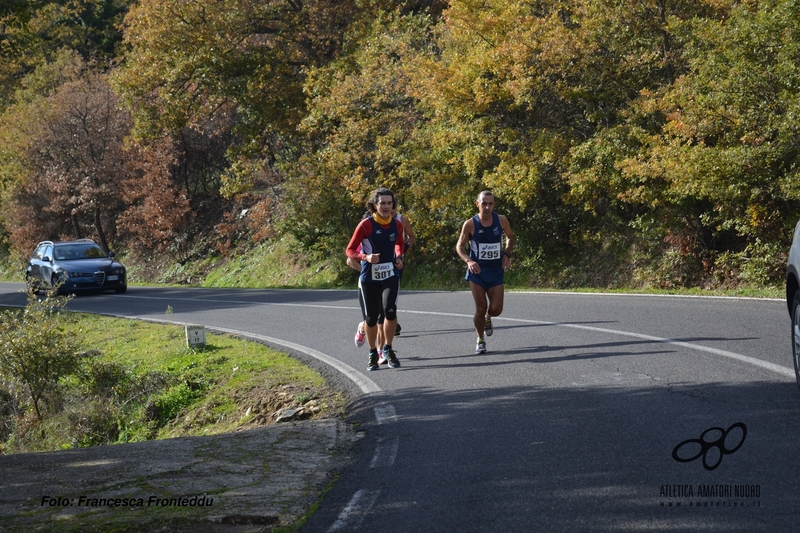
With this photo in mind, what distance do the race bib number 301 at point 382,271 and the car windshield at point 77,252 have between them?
67.7 ft

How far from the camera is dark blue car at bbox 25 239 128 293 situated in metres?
27.5

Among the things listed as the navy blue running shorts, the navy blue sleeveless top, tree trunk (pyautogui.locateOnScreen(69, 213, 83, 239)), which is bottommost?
the navy blue running shorts

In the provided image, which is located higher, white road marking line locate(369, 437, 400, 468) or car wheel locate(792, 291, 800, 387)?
car wheel locate(792, 291, 800, 387)

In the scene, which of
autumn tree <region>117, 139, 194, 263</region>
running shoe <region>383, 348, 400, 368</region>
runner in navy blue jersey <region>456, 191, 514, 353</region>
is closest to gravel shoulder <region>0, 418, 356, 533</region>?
running shoe <region>383, 348, 400, 368</region>

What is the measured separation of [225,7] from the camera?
99.5 feet

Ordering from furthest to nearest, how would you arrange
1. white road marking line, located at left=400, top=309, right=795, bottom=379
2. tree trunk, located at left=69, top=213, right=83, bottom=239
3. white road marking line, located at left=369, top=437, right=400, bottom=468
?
1. tree trunk, located at left=69, top=213, right=83, bottom=239
2. white road marking line, located at left=400, top=309, right=795, bottom=379
3. white road marking line, located at left=369, top=437, right=400, bottom=468

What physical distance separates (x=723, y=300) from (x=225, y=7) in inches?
834

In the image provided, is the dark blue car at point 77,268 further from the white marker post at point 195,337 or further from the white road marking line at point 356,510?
the white road marking line at point 356,510

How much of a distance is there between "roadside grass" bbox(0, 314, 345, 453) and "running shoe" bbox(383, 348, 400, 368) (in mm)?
799

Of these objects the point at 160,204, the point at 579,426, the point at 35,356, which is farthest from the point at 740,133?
the point at 160,204

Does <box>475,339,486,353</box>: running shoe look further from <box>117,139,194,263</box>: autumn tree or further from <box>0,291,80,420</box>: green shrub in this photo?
<box>117,139,194,263</box>: autumn tree

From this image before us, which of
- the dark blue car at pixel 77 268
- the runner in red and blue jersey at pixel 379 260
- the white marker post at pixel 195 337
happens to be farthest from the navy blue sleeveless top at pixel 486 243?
the dark blue car at pixel 77 268

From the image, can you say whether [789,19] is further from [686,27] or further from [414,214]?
[414,214]

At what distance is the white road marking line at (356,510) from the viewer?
16.2 ft
